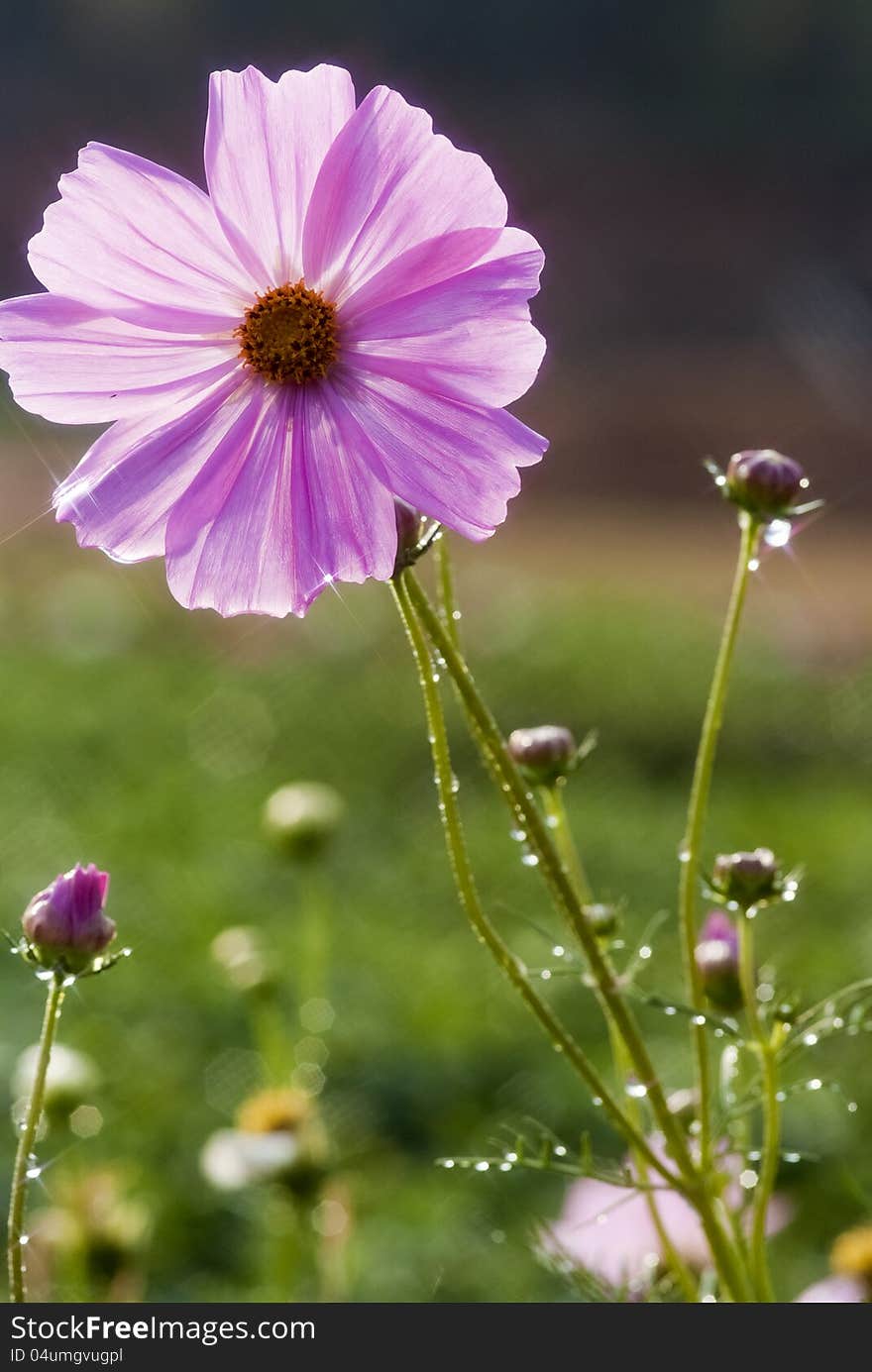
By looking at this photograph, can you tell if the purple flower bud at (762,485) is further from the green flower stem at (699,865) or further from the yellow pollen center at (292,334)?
the yellow pollen center at (292,334)

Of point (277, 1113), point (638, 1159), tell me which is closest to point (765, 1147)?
point (638, 1159)

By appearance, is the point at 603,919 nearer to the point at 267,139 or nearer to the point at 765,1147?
the point at 765,1147

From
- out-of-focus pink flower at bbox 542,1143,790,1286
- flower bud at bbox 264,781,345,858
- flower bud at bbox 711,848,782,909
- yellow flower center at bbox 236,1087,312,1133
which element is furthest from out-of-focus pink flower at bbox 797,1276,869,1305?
flower bud at bbox 264,781,345,858

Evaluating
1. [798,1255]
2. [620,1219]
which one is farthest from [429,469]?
[798,1255]
